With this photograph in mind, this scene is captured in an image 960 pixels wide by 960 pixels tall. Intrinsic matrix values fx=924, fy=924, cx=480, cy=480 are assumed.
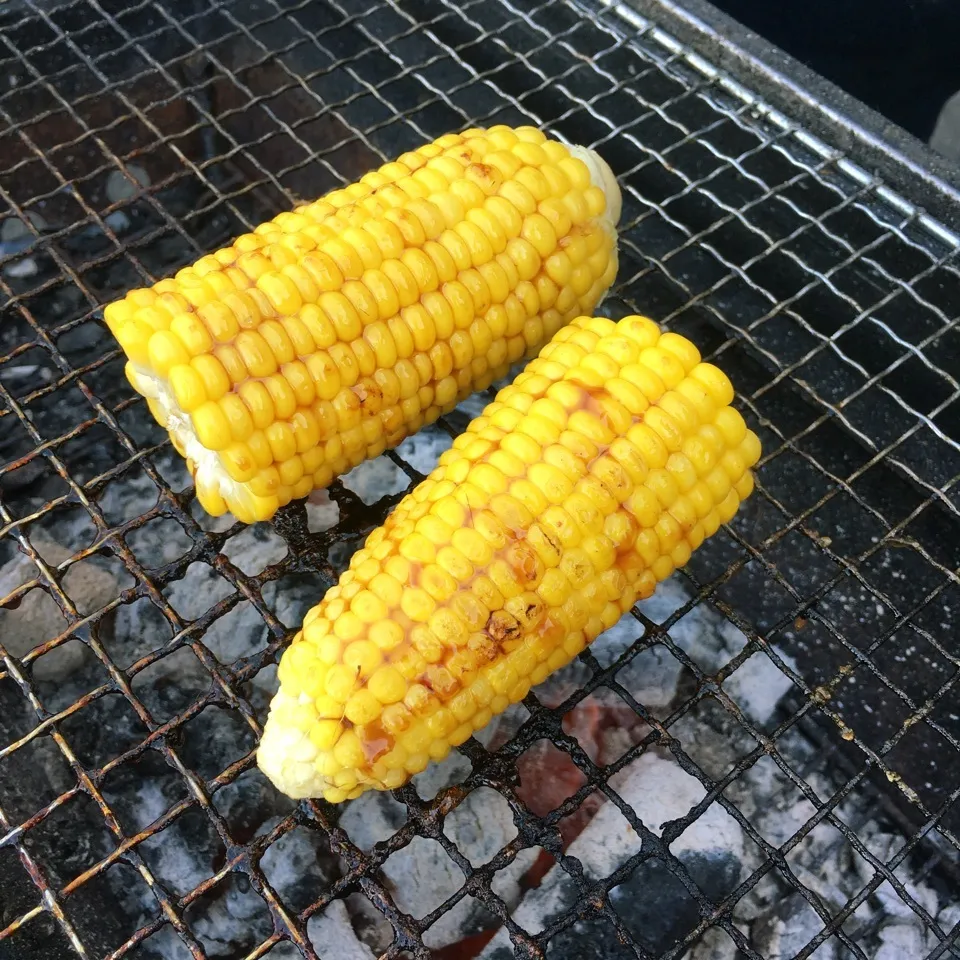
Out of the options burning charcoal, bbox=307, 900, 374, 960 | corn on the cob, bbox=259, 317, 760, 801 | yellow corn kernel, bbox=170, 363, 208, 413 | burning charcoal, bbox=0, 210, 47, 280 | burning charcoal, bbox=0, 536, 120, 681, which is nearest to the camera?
corn on the cob, bbox=259, 317, 760, 801

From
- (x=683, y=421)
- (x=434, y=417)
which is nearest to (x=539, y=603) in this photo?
(x=683, y=421)

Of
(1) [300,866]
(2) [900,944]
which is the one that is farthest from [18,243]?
(2) [900,944]

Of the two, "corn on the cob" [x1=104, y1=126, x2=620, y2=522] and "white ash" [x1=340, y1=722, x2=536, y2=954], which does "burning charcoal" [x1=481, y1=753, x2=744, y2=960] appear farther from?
"corn on the cob" [x1=104, y1=126, x2=620, y2=522]

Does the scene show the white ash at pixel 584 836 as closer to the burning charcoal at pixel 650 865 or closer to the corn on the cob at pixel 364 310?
the burning charcoal at pixel 650 865

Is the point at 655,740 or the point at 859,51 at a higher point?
the point at 859,51

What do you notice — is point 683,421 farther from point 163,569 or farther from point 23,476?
point 23,476

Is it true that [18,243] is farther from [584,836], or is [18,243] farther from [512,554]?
[584,836]

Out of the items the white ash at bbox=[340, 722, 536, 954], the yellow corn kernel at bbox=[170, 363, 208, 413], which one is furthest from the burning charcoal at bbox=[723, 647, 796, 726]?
the yellow corn kernel at bbox=[170, 363, 208, 413]
